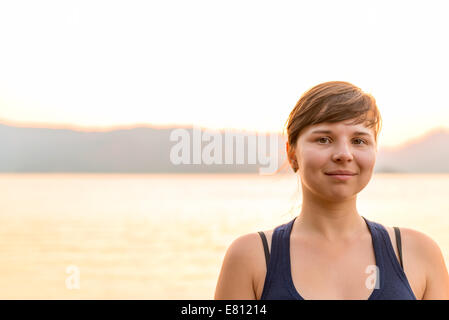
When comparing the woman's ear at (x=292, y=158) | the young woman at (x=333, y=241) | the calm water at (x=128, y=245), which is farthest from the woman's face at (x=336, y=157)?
the calm water at (x=128, y=245)

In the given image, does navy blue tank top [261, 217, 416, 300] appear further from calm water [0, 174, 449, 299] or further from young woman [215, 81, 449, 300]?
calm water [0, 174, 449, 299]

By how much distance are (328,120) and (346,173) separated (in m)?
0.21

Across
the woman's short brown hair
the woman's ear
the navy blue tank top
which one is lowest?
the navy blue tank top

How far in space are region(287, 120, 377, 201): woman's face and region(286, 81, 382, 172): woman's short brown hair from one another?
0.10ft

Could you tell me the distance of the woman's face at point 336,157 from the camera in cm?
199

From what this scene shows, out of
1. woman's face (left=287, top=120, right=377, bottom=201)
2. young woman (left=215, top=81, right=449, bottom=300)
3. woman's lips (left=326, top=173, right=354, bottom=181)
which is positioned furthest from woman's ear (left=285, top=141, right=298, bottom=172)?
woman's lips (left=326, top=173, right=354, bottom=181)

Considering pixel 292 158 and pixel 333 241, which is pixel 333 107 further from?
pixel 333 241

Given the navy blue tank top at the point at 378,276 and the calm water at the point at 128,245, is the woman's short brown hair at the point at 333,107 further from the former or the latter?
the calm water at the point at 128,245

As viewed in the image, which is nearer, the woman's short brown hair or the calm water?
the woman's short brown hair

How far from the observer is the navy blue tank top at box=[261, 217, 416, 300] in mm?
1982

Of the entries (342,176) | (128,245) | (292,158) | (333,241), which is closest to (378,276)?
(333,241)
